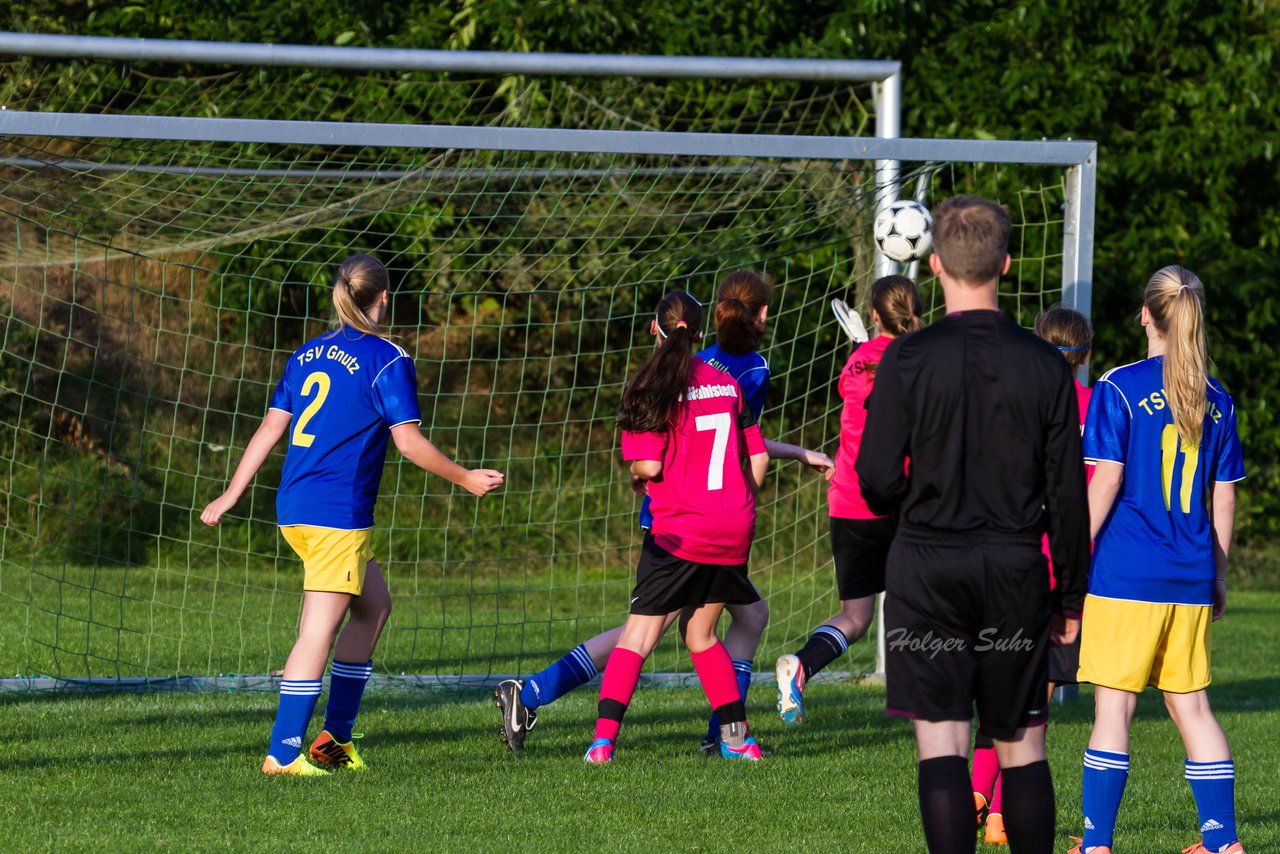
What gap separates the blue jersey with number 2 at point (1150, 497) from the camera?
13.5 ft

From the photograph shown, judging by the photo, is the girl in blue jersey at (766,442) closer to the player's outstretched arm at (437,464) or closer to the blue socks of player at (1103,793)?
the player's outstretched arm at (437,464)

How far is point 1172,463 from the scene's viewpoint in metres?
4.15

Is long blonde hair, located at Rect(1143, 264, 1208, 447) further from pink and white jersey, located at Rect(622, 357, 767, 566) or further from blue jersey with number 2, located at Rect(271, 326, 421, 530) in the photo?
blue jersey with number 2, located at Rect(271, 326, 421, 530)

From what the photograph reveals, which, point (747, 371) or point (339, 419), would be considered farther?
point (747, 371)

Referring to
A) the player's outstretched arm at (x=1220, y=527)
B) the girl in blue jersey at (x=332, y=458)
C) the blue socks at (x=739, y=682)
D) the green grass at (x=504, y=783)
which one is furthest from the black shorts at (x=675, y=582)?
the player's outstretched arm at (x=1220, y=527)

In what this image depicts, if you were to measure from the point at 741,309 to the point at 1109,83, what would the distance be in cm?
1025

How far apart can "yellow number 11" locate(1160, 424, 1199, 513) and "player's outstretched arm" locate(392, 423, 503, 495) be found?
2.05m

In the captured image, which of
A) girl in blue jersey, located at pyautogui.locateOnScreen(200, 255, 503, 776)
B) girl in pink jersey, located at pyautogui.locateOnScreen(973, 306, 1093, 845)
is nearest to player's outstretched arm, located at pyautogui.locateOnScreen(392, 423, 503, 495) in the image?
girl in blue jersey, located at pyautogui.locateOnScreen(200, 255, 503, 776)

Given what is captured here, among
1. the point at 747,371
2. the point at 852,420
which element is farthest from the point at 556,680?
the point at 852,420

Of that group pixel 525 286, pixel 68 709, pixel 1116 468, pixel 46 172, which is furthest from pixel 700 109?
pixel 1116 468

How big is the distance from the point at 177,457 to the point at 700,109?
4975mm

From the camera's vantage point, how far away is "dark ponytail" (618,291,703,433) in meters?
5.26

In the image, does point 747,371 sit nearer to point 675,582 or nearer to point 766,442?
point 766,442

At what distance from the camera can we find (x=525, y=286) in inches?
493
